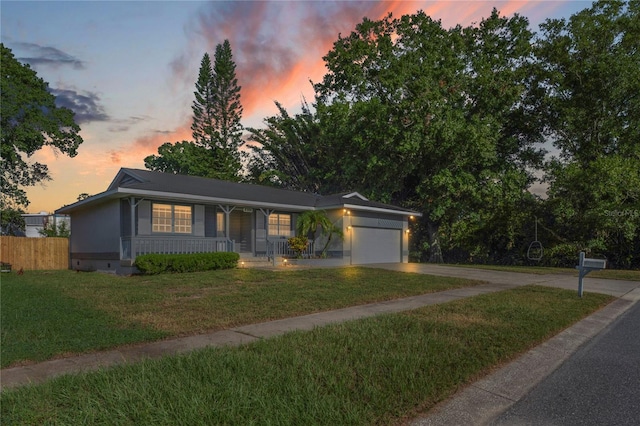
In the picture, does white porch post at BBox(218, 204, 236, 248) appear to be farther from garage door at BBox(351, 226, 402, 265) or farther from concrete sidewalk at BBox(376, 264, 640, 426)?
concrete sidewalk at BBox(376, 264, 640, 426)

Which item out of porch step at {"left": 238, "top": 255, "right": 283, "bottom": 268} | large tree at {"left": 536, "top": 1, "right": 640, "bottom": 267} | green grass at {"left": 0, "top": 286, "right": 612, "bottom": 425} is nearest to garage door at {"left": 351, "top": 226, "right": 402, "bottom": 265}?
porch step at {"left": 238, "top": 255, "right": 283, "bottom": 268}

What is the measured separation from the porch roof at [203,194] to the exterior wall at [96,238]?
519 mm

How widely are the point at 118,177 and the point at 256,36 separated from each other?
1040 centimetres

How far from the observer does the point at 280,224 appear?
2128 centimetres

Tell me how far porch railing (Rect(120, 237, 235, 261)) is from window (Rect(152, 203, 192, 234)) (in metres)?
0.74

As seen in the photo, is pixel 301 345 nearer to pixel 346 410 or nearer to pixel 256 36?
pixel 346 410

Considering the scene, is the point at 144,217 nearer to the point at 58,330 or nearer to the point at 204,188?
the point at 204,188

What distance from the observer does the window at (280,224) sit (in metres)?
20.9

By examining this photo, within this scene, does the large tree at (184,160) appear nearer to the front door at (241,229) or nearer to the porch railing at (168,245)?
the front door at (241,229)

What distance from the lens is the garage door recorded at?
21.1m

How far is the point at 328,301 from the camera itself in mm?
8500

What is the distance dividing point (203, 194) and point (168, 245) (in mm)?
2569

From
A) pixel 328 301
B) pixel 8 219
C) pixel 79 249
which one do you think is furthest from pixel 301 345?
pixel 8 219

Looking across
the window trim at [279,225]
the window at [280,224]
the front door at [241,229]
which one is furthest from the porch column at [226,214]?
the window at [280,224]
